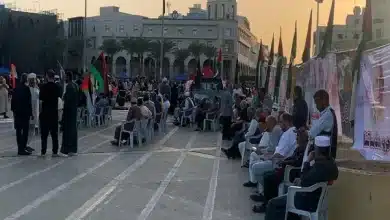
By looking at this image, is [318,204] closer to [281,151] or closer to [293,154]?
[293,154]

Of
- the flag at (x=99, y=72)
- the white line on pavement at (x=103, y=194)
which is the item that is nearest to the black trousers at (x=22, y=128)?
the white line on pavement at (x=103, y=194)

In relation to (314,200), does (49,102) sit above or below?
above

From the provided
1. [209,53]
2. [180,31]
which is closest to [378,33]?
[209,53]

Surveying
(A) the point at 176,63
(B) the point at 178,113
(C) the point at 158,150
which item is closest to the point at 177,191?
(C) the point at 158,150

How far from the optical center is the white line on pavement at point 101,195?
27.3ft

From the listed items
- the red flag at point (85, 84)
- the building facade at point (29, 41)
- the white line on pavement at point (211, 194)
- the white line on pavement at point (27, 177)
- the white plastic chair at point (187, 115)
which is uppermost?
the building facade at point (29, 41)

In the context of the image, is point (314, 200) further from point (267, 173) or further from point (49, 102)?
point (49, 102)

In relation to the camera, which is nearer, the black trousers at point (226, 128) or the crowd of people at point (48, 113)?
the crowd of people at point (48, 113)

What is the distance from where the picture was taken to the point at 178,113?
24656 millimetres

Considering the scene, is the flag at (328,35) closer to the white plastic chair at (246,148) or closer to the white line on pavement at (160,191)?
the white line on pavement at (160,191)

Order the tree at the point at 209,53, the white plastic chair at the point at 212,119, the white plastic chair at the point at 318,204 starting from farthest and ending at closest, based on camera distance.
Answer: the tree at the point at 209,53
the white plastic chair at the point at 212,119
the white plastic chair at the point at 318,204

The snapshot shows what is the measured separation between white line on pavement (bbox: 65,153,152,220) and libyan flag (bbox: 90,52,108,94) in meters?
9.46

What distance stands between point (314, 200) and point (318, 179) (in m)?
0.35

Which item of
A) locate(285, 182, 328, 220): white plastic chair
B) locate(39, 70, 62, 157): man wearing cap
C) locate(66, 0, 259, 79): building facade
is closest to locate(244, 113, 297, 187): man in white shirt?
locate(285, 182, 328, 220): white plastic chair
